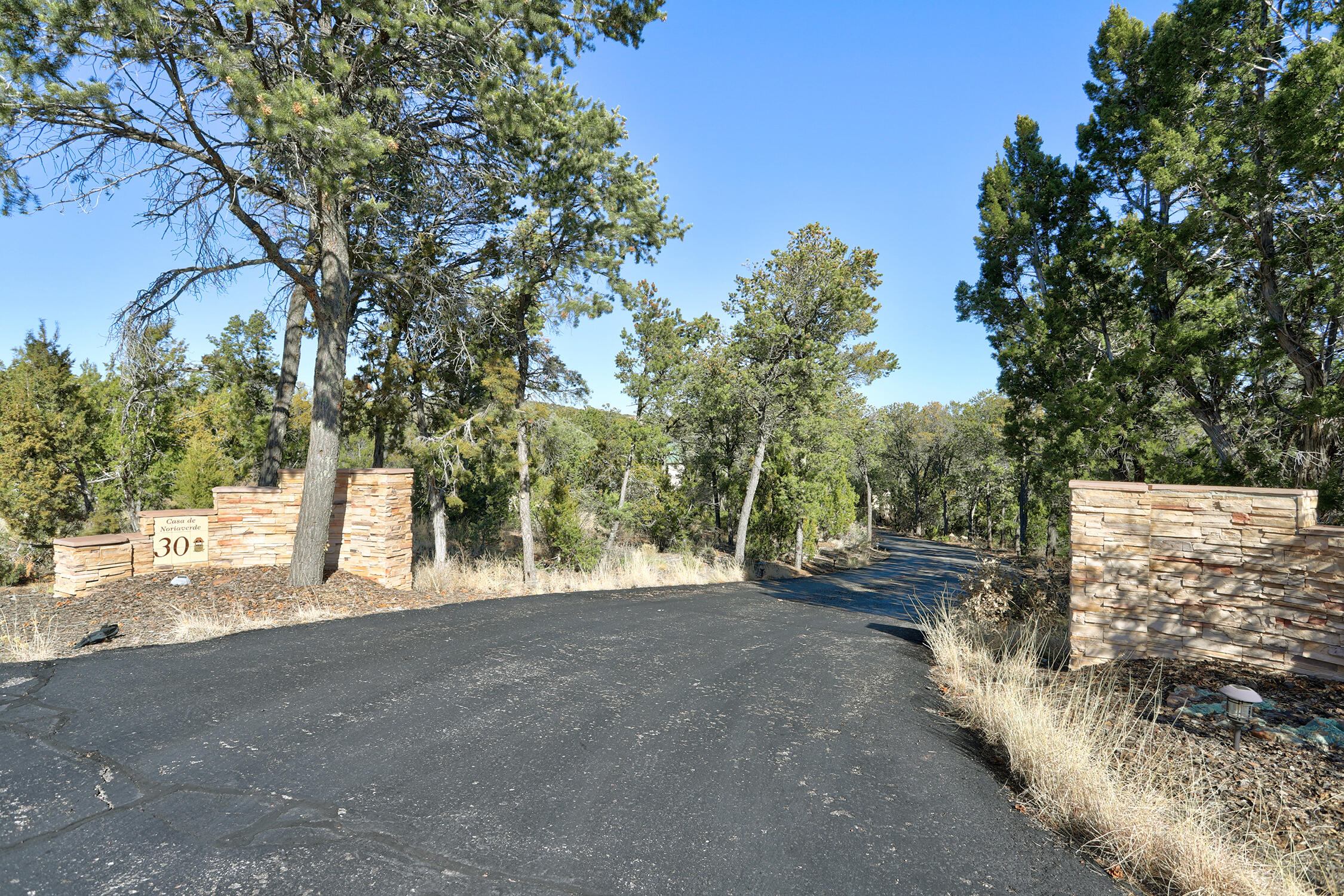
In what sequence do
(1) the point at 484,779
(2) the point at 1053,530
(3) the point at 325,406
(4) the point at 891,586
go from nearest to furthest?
(1) the point at 484,779
(3) the point at 325,406
(4) the point at 891,586
(2) the point at 1053,530

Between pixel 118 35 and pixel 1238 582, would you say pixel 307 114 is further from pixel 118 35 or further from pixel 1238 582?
pixel 1238 582

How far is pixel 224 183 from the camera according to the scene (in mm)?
8812

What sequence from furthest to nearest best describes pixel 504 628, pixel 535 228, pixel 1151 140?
1. pixel 535 228
2. pixel 1151 140
3. pixel 504 628

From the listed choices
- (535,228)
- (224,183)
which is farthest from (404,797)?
(535,228)

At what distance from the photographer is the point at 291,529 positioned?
9.44 meters

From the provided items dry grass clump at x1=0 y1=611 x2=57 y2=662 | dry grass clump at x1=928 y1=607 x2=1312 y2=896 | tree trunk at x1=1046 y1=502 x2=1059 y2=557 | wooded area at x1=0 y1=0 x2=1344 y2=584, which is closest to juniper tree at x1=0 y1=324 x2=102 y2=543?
wooded area at x1=0 y1=0 x2=1344 y2=584

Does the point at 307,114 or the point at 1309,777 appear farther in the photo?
the point at 307,114

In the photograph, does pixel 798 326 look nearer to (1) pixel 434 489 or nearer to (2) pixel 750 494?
(2) pixel 750 494

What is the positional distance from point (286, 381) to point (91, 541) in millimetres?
5577

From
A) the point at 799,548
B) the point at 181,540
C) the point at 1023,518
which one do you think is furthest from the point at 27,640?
the point at 1023,518

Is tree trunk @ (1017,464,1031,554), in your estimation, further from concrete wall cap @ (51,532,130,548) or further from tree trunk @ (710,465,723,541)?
concrete wall cap @ (51,532,130,548)

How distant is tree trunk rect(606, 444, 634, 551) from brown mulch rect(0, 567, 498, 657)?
8227mm

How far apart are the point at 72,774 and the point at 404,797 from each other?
196cm

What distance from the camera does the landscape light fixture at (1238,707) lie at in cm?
400
